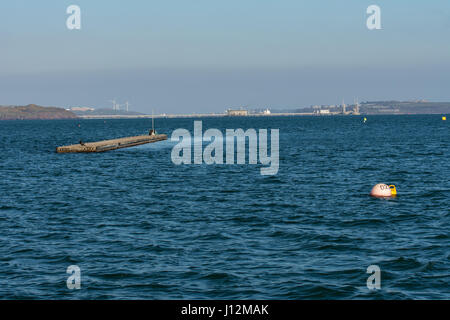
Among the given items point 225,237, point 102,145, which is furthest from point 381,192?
point 102,145

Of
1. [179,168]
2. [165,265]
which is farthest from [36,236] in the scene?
[179,168]

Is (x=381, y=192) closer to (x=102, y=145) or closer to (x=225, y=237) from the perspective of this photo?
(x=225, y=237)

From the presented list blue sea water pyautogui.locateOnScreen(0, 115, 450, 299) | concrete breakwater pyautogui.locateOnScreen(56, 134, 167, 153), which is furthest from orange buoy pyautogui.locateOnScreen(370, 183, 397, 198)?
concrete breakwater pyautogui.locateOnScreen(56, 134, 167, 153)

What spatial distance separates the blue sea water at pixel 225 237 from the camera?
61.1 feet

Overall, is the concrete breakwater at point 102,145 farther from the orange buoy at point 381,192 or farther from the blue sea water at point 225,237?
the orange buoy at point 381,192

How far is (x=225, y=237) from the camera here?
1009 inches

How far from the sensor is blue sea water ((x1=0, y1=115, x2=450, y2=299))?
61.1 feet

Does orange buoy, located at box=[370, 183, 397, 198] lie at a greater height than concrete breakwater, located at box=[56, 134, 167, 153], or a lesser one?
lesser

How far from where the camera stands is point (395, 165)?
62.2m

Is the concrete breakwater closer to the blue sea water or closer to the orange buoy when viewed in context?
the blue sea water

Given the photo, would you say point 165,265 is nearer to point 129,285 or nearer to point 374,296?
point 129,285

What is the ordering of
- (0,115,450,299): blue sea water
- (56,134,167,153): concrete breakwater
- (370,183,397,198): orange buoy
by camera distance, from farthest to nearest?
(56,134,167,153): concrete breakwater
(370,183,397,198): orange buoy
(0,115,450,299): blue sea water

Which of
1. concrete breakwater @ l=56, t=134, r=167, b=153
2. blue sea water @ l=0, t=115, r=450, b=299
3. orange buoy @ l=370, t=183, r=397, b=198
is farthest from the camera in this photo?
concrete breakwater @ l=56, t=134, r=167, b=153
